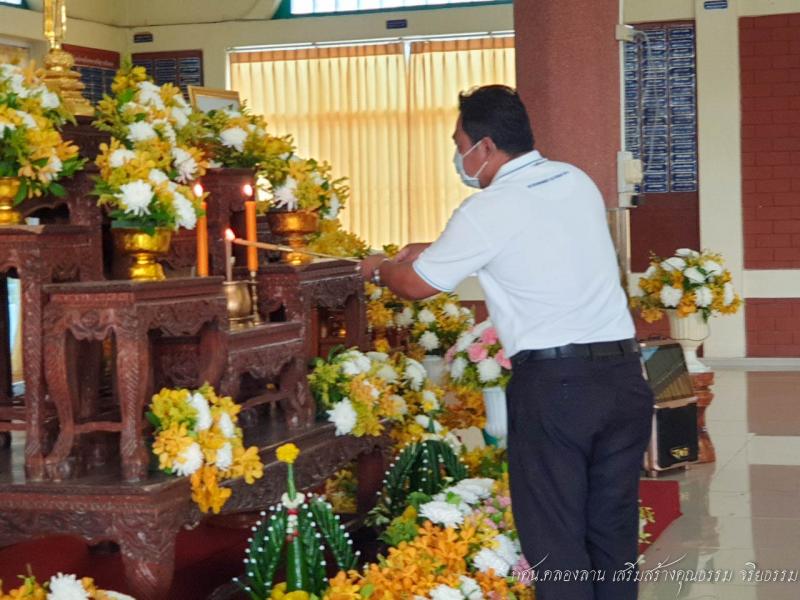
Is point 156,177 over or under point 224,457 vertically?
over

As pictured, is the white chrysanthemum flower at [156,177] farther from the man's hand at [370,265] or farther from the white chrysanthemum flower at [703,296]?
the white chrysanthemum flower at [703,296]

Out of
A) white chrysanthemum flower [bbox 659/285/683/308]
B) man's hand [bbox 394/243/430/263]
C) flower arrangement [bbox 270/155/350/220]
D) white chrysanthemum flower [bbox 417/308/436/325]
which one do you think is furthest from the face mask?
white chrysanthemum flower [bbox 659/285/683/308]

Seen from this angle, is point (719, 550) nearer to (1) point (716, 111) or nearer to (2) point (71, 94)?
(2) point (71, 94)

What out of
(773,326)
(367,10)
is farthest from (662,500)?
(367,10)

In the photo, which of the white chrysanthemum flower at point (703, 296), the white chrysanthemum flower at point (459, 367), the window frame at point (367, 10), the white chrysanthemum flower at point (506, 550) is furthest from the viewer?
the window frame at point (367, 10)

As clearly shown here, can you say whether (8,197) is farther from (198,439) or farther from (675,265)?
(675,265)

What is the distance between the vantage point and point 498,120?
3332 millimetres

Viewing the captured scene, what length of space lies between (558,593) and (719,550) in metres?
2.04

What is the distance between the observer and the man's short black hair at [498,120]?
3.33m

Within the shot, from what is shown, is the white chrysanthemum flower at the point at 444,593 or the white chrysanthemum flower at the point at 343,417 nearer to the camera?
the white chrysanthemum flower at the point at 444,593

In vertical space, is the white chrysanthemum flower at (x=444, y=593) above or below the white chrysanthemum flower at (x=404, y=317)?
below

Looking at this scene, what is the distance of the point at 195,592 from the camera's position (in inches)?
158

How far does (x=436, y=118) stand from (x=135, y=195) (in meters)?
9.65

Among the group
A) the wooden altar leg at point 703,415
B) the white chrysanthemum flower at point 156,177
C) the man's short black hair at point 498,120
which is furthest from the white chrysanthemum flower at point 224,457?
the wooden altar leg at point 703,415
